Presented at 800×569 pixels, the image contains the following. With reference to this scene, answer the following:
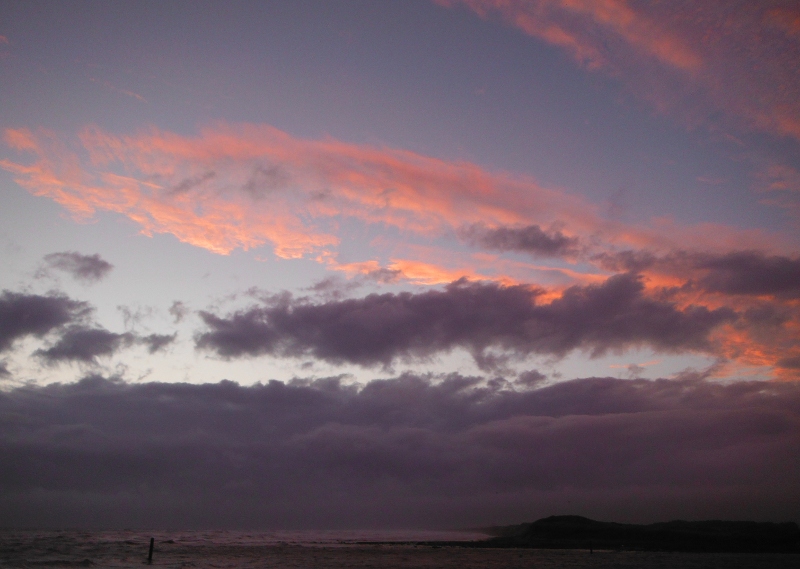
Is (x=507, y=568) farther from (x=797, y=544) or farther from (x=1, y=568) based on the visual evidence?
(x=797, y=544)

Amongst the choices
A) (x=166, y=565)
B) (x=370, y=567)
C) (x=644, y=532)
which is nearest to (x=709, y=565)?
(x=370, y=567)

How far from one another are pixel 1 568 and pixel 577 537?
632ft

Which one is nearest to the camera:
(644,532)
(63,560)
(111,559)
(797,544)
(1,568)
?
(1,568)

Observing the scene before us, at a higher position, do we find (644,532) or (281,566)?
(281,566)

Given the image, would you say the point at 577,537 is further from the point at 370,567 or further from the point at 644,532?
the point at 370,567

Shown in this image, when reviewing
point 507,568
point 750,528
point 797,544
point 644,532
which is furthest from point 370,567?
point 750,528

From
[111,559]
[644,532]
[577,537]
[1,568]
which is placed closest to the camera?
[1,568]

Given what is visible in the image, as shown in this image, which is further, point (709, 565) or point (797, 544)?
point (797, 544)

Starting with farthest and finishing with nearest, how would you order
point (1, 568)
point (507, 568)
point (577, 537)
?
point (577, 537)
point (507, 568)
point (1, 568)

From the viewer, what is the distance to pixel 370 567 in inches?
2963

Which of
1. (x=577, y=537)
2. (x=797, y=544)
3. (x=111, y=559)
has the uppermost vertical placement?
(x=111, y=559)

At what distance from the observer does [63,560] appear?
80625 millimetres

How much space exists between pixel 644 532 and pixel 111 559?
6883 inches

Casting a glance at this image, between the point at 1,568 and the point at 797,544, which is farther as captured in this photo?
the point at 797,544
